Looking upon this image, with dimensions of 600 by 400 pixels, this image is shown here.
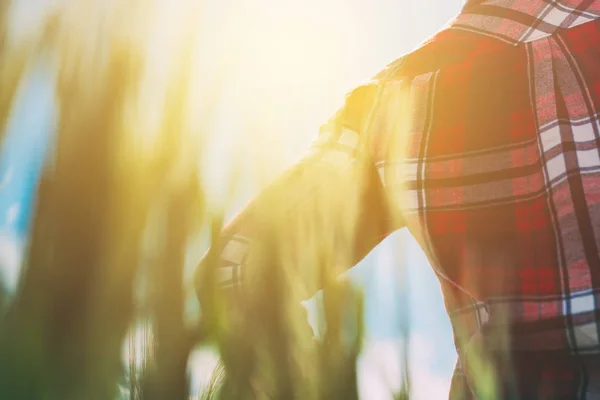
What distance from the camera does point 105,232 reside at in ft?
1.17

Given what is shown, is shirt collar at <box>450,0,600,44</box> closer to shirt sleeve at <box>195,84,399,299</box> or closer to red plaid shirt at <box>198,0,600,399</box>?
red plaid shirt at <box>198,0,600,399</box>

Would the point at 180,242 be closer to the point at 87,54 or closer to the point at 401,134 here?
the point at 87,54

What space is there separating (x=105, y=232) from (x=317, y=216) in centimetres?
26

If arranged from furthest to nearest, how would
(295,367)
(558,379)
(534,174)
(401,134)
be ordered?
(534,174) → (558,379) → (401,134) → (295,367)

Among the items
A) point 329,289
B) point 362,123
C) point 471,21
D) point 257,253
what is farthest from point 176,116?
point 471,21

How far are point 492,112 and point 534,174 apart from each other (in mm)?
157

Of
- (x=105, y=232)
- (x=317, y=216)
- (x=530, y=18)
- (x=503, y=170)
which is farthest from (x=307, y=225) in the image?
(x=530, y=18)

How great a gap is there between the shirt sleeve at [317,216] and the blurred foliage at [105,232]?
40mm

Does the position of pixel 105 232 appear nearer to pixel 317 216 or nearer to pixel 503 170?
pixel 317 216

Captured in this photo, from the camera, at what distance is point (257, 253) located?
775mm

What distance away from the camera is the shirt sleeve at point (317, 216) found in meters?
0.54

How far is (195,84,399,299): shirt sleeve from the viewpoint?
542 mm

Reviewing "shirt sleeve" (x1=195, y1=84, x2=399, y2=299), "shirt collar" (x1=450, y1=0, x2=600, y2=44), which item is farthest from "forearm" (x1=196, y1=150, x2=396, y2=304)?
"shirt collar" (x1=450, y1=0, x2=600, y2=44)

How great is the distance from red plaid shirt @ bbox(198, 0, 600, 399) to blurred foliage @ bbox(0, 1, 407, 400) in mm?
561
